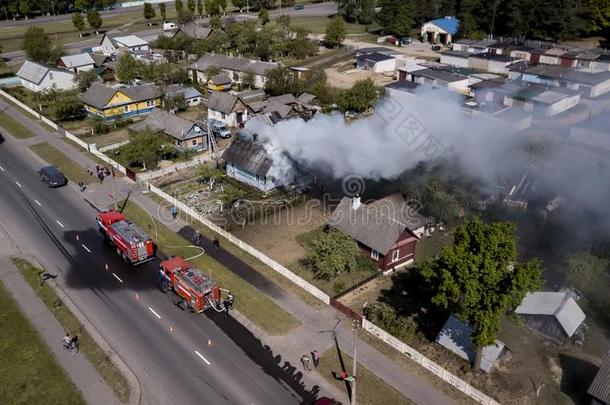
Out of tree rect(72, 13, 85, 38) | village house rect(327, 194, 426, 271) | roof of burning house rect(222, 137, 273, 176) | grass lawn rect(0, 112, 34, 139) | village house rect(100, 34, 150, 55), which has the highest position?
tree rect(72, 13, 85, 38)

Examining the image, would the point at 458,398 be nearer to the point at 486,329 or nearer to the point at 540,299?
the point at 486,329

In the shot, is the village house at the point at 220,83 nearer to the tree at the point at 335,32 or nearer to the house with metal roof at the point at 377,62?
the house with metal roof at the point at 377,62

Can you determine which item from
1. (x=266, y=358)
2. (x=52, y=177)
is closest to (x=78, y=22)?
(x=52, y=177)

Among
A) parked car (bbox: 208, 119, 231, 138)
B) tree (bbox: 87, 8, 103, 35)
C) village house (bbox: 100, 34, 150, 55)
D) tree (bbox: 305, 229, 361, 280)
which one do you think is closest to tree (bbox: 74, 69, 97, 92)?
village house (bbox: 100, 34, 150, 55)

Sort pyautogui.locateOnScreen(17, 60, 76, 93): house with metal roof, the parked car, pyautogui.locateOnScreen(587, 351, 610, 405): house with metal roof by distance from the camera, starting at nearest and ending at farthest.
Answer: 1. pyautogui.locateOnScreen(587, 351, 610, 405): house with metal roof
2. the parked car
3. pyautogui.locateOnScreen(17, 60, 76, 93): house with metal roof

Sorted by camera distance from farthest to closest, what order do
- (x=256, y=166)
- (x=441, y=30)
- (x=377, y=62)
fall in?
(x=441, y=30), (x=377, y=62), (x=256, y=166)

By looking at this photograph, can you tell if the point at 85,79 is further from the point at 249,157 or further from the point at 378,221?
the point at 378,221

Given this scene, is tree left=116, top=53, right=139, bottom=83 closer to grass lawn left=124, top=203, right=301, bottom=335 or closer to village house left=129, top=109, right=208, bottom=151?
village house left=129, top=109, right=208, bottom=151
